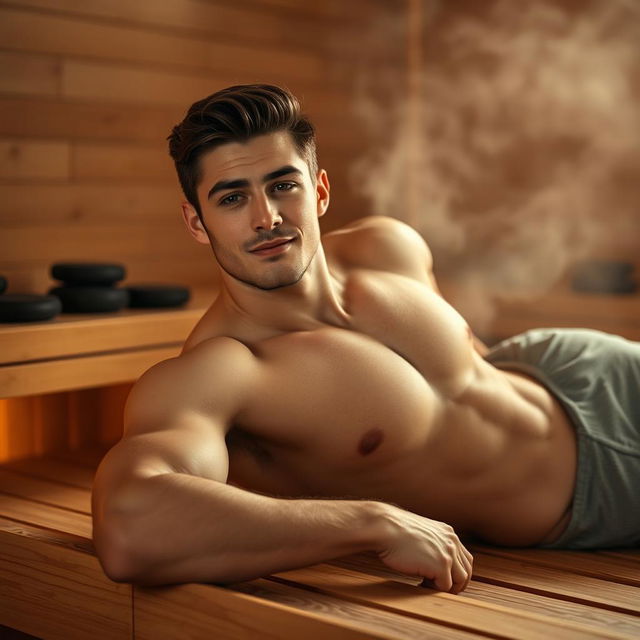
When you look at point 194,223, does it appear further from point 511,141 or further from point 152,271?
point 511,141

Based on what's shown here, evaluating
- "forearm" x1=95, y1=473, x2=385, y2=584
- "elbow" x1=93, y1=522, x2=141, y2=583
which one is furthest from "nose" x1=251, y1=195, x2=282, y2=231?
"elbow" x1=93, y1=522, x2=141, y2=583

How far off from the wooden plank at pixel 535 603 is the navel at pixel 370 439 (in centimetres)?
23

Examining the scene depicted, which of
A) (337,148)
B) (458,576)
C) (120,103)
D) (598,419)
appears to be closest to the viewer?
(458,576)

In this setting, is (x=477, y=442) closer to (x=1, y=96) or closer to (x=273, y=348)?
(x=273, y=348)

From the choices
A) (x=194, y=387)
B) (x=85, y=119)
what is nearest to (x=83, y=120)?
(x=85, y=119)

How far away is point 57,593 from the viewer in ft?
6.68

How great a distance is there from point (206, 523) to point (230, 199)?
0.64 m

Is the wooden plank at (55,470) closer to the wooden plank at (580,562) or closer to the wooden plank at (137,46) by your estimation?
the wooden plank at (580,562)

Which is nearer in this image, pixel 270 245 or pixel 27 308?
pixel 270 245

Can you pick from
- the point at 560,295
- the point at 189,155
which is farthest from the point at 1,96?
the point at 560,295

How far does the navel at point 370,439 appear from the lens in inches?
79.6

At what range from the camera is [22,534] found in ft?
7.06

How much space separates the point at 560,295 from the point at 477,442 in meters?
2.04

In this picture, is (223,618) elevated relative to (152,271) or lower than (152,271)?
lower
